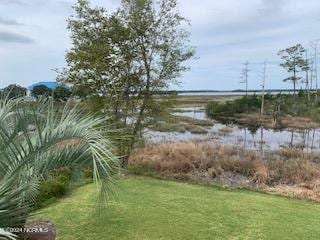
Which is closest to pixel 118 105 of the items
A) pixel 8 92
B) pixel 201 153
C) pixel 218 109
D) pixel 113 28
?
pixel 113 28

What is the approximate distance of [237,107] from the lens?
3738cm

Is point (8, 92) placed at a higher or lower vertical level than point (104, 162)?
A: higher

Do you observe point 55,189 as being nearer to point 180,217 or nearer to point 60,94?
point 60,94

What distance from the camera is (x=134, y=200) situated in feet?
21.6

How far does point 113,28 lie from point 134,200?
3.72m

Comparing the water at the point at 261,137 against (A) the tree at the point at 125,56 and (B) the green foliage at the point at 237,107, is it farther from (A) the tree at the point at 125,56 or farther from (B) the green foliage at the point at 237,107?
(B) the green foliage at the point at 237,107

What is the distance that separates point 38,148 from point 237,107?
35.2 m

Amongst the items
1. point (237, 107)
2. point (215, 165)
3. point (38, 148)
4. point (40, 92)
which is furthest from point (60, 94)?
point (237, 107)

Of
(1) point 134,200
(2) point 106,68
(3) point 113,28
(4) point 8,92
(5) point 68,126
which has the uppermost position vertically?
(3) point 113,28

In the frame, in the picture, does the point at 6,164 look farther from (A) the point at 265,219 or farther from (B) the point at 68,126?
(A) the point at 265,219

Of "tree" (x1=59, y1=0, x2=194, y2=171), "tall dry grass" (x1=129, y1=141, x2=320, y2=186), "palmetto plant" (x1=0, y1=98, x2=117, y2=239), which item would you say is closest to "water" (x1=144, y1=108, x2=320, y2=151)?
"tall dry grass" (x1=129, y1=141, x2=320, y2=186)

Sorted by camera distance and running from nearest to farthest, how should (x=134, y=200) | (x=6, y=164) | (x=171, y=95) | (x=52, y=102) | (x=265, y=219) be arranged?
1. (x=6, y=164)
2. (x=52, y=102)
3. (x=265, y=219)
4. (x=134, y=200)
5. (x=171, y=95)

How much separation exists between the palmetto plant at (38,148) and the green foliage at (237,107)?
33.4 m

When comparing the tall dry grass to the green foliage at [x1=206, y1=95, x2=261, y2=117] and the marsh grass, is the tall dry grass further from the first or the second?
the green foliage at [x1=206, y1=95, x2=261, y2=117]
